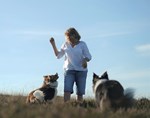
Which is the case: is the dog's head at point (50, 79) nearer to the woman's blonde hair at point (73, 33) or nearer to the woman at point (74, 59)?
the woman at point (74, 59)

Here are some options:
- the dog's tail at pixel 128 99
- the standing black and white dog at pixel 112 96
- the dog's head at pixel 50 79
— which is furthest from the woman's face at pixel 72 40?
the dog's tail at pixel 128 99

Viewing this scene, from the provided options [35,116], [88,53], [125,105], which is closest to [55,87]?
[88,53]

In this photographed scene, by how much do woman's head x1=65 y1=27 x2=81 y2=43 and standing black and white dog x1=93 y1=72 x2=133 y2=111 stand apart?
268 cm

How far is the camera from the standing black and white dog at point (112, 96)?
1203 centimetres

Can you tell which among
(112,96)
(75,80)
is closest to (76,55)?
(75,80)

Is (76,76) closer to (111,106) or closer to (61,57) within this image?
(61,57)

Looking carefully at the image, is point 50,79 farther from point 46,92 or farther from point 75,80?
point 75,80

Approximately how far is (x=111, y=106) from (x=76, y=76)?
11.6 feet

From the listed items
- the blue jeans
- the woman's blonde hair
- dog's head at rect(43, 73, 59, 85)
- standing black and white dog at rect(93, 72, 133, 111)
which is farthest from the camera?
dog's head at rect(43, 73, 59, 85)

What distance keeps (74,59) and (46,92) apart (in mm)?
1495

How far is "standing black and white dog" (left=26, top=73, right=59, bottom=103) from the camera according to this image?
49.4 ft

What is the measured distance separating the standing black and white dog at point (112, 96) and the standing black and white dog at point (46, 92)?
2800 millimetres

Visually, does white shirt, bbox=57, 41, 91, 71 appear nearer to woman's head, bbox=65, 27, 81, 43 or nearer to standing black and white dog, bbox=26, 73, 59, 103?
woman's head, bbox=65, 27, 81, 43

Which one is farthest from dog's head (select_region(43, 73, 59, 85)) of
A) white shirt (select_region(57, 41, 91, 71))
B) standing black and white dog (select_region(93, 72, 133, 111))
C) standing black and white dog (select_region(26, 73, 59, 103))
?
standing black and white dog (select_region(93, 72, 133, 111))
